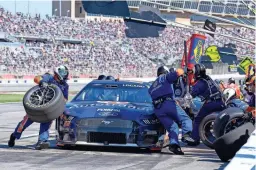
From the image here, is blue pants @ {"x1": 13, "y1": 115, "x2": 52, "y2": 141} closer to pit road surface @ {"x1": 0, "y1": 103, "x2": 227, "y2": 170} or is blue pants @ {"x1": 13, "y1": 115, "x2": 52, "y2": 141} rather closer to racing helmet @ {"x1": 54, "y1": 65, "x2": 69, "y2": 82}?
pit road surface @ {"x1": 0, "y1": 103, "x2": 227, "y2": 170}

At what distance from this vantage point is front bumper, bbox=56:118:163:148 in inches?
411

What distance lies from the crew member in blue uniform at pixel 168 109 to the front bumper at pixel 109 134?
1.23 ft

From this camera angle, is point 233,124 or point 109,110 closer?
point 233,124

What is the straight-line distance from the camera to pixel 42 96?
1094 cm

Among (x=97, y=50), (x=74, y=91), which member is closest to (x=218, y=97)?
(x=74, y=91)

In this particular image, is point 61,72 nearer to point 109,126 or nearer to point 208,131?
point 109,126

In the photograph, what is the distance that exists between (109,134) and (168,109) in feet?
3.51

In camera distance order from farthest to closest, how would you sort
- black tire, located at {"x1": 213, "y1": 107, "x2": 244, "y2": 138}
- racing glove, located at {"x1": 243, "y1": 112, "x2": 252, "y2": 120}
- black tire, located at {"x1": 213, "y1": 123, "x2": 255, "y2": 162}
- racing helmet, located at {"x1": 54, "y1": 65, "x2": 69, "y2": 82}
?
racing helmet, located at {"x1": 54, "y1": 65, "x2": 69, "y2": 82}, black tire, located at {"x1": 213, "y1": 107, "x2": 244, "y2": 138}, racing glove, located at {"x1": 243, "y1": 112, "x2": 252, "y2": 120}, black tire, located at {"x1": 213, "y1": 123, "x2": 255, "y2": 162}

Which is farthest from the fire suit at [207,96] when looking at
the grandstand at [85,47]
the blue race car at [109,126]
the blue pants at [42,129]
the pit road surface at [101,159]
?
the grandstand at [85,47]

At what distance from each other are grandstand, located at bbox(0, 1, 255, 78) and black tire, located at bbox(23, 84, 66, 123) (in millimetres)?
33759

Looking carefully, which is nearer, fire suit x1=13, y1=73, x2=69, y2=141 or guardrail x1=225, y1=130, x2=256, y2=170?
guardrail x1=225, y1=130, x2=256, y2=170

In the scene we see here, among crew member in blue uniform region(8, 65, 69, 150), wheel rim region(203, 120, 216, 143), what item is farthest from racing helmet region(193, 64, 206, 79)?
crew member in blue uniform region(8, 65, 69, 150)

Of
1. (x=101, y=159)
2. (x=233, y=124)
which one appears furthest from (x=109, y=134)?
(x=233, y=124)

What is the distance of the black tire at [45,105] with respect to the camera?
34.7 feet
